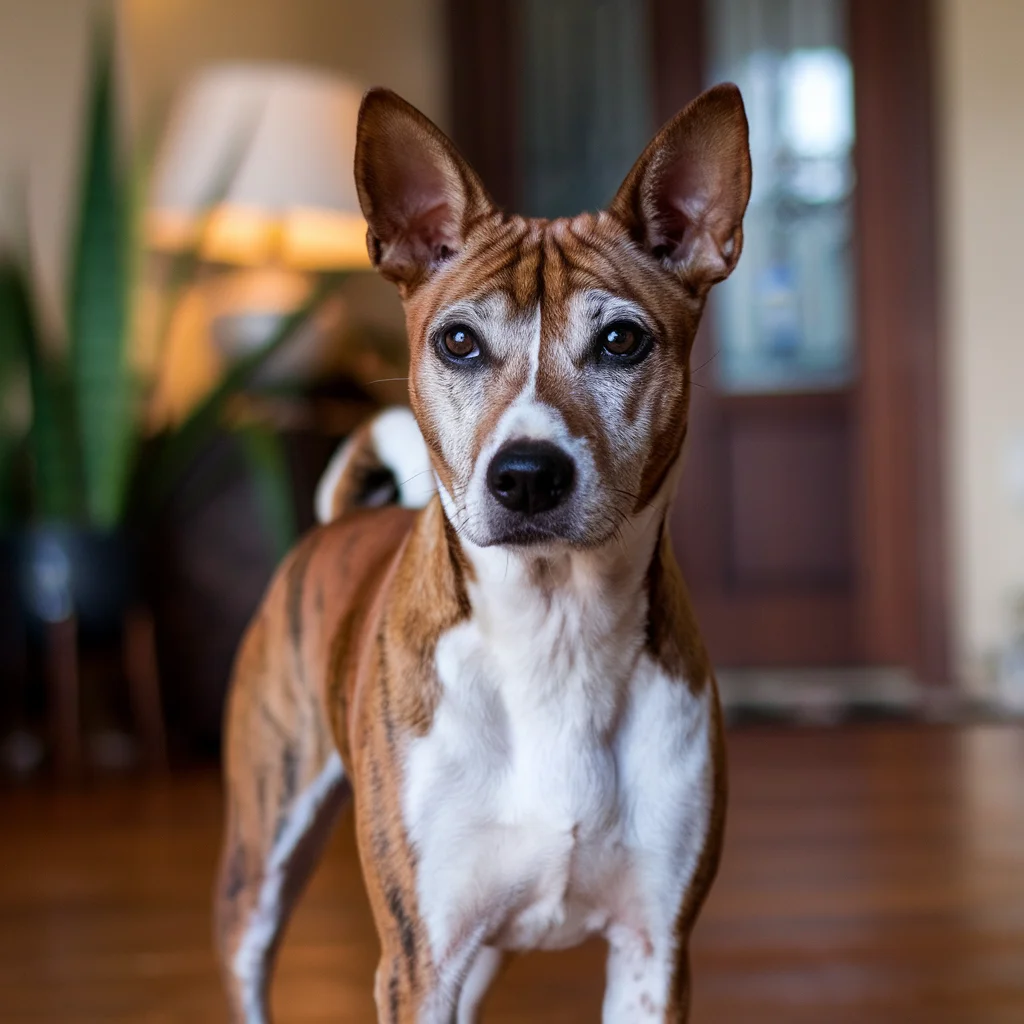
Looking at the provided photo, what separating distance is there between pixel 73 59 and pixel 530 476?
3797 millimetres

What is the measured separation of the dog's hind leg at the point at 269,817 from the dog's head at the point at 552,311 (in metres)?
0.58

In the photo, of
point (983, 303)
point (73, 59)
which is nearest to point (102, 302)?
point (73, 59)

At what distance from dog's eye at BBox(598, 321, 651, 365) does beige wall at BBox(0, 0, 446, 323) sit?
10.3ft

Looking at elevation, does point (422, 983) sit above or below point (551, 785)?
below

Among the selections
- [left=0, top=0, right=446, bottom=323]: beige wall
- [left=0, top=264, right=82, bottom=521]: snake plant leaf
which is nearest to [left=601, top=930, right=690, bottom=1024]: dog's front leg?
[left=0, top=264, right=82, bottom=521]: snake plant leaf

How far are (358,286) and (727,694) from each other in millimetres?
2078

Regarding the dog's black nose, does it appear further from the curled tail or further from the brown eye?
the curled tail

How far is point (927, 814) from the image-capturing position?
330 centimetres

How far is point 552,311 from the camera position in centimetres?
137

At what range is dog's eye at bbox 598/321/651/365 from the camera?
1362 millimetres

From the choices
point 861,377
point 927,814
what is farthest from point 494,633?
point 861,377

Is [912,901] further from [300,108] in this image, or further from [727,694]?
[300,108]

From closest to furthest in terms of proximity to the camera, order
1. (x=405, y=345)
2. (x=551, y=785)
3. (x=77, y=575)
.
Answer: (x=551, y=785)
(x=77, y=575)
(x=405, y=345)

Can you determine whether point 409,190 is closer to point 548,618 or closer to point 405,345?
point 548,618
